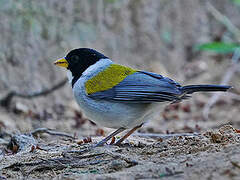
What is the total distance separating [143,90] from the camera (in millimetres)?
4414

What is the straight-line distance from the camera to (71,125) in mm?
7570

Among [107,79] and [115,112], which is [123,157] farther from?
[107,79]

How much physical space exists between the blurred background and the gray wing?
6.26 ft

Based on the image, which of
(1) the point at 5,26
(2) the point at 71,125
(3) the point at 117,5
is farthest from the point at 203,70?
(1) the point at 5,26

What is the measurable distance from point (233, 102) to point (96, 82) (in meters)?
5.53

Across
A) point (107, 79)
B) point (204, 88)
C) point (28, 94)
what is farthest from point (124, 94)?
point (28, 94)

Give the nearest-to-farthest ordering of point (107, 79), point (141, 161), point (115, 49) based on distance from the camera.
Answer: point (141, 161) < point (107, 79) < point (115, 49)

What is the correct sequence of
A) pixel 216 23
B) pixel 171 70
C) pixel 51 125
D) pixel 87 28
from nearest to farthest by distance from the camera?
pixel 51 125, pixel 87 28, pixel 171 70, pixel 216 23

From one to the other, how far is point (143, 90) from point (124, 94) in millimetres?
228

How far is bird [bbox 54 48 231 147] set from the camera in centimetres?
434

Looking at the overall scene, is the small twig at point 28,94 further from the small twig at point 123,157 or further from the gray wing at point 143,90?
the small twig at point 123,157

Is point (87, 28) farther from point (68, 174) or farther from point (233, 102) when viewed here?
point (68, 174)

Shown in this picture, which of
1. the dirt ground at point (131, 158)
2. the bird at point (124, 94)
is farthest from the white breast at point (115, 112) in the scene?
the dirt ground at point (131, 158)

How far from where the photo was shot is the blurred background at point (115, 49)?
779 cm
